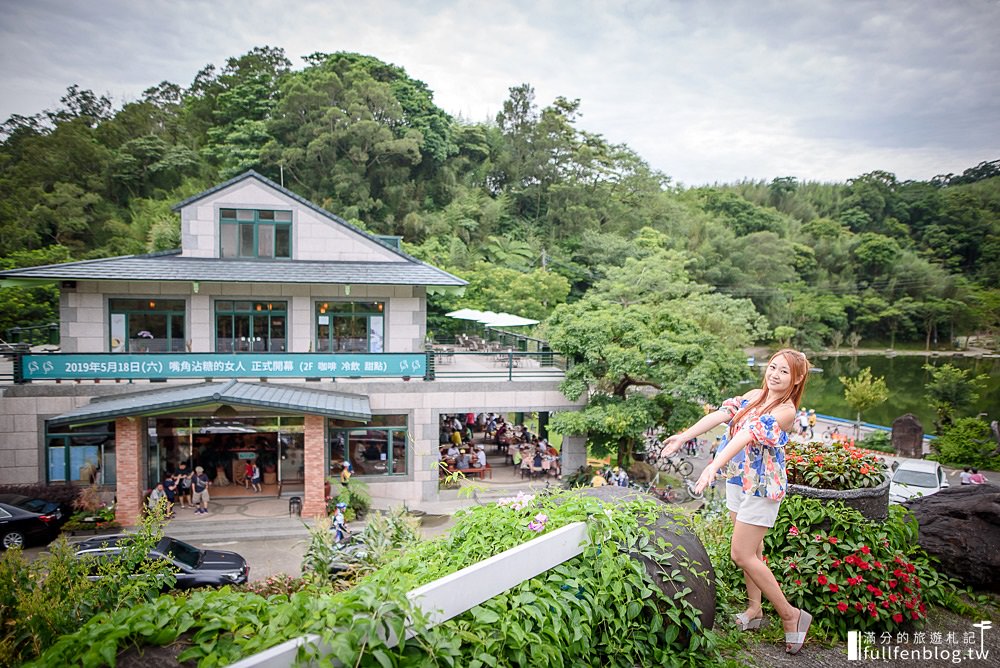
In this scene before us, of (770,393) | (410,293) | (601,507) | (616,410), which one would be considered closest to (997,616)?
(770,393)

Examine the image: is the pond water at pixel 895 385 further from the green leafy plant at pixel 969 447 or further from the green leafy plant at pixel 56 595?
the green leafy plant at pixel 56 595

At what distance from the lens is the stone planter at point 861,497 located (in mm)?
4707

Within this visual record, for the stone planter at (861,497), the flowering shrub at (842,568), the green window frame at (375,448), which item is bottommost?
the green window frame at (375,448)

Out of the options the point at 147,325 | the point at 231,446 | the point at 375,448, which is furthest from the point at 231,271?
the point at 375,448

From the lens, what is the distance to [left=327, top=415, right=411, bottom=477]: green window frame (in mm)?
16766

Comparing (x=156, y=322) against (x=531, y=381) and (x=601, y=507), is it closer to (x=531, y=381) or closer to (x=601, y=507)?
(x=531, y=381)

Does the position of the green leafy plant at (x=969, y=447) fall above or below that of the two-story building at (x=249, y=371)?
below

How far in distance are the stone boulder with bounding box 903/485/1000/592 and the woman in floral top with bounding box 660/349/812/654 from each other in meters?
2.64

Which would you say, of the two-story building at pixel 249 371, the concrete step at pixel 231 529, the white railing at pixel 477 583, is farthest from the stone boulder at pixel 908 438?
the white railing at pixel 477 583

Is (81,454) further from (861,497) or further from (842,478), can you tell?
(861,497)

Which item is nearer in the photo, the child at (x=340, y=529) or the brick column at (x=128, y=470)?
the child at (x=340, y=529)

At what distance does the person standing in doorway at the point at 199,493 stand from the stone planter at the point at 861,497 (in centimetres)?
1463

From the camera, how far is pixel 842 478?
4.90 m

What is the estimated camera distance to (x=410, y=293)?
59.5 ft
